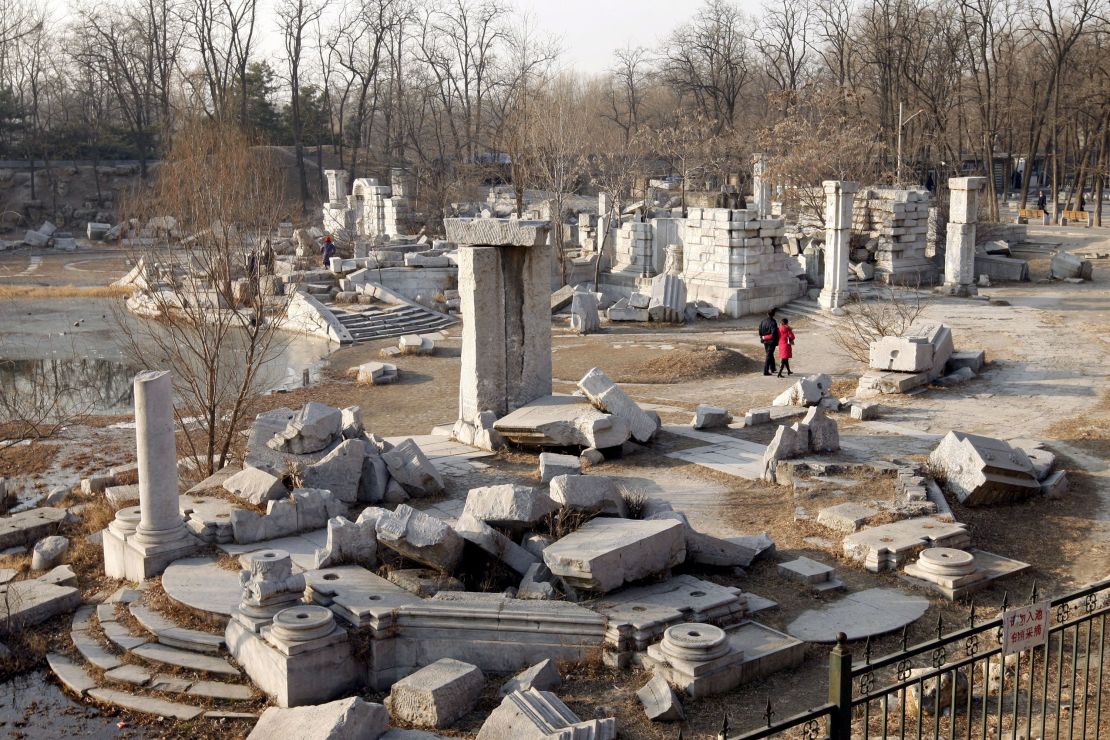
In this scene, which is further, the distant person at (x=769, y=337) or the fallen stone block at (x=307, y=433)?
the distant person at (x=769, y=337)

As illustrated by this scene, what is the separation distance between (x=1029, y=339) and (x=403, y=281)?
52.0ft

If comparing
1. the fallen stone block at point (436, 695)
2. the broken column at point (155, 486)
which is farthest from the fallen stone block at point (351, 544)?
the fallen stone block at point (436, 695)

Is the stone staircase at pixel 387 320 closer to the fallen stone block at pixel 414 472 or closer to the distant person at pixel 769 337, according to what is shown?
the distant person at pixel 769 337

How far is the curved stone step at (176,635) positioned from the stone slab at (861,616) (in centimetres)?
435

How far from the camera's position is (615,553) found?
845 cm

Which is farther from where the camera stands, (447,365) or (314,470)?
(447,365)

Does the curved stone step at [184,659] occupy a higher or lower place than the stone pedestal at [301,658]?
lower

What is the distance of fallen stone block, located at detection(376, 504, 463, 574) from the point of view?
8695 millimetres

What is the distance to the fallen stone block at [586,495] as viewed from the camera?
9508 millimetres

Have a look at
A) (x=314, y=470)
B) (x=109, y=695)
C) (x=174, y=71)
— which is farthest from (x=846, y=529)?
(x=174, y=71)

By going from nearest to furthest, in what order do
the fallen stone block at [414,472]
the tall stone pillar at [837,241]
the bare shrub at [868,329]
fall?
the fallen stone block at [414,472] → the bare shrub at [868,329] → the tall stone pillar at [837,241]

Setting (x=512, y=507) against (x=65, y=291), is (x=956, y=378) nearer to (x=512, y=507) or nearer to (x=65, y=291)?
(x=512, y=507)

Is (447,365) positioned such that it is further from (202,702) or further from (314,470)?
(202,702)

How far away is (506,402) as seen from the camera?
47.1 feet
